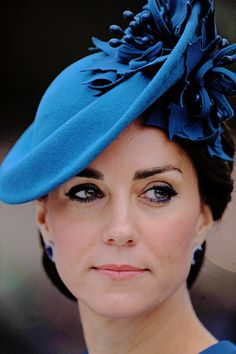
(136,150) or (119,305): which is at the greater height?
(136,150)

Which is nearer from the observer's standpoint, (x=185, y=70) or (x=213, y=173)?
(x=185, y=70)

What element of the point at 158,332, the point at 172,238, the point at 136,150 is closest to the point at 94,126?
the point at 136,150

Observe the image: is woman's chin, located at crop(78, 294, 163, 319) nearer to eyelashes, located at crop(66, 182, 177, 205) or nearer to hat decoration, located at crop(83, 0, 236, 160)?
eyelashes, located at crop(66, 182, 177, 205)

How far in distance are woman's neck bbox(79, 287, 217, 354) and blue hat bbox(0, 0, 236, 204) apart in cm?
33

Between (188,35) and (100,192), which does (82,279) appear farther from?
(188,35)

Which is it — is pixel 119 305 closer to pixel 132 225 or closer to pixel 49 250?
pixel 132 225

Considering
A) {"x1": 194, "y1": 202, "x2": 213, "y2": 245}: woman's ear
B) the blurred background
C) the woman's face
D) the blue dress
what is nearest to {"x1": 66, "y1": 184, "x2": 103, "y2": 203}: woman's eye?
the woman's face

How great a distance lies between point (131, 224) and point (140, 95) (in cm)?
24

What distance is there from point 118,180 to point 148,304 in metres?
0.25

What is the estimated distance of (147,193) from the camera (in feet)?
4.06

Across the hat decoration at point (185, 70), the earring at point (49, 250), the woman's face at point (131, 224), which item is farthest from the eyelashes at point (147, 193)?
the earring at point (49, 250)

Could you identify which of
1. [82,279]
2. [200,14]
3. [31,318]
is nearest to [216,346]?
[82,279]

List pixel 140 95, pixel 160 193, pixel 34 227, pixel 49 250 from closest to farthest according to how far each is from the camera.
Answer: pixel 140 95 → pixel 160 193 → pixel 49 250 → pixel 34 227

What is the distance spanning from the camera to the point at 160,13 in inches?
48.1
